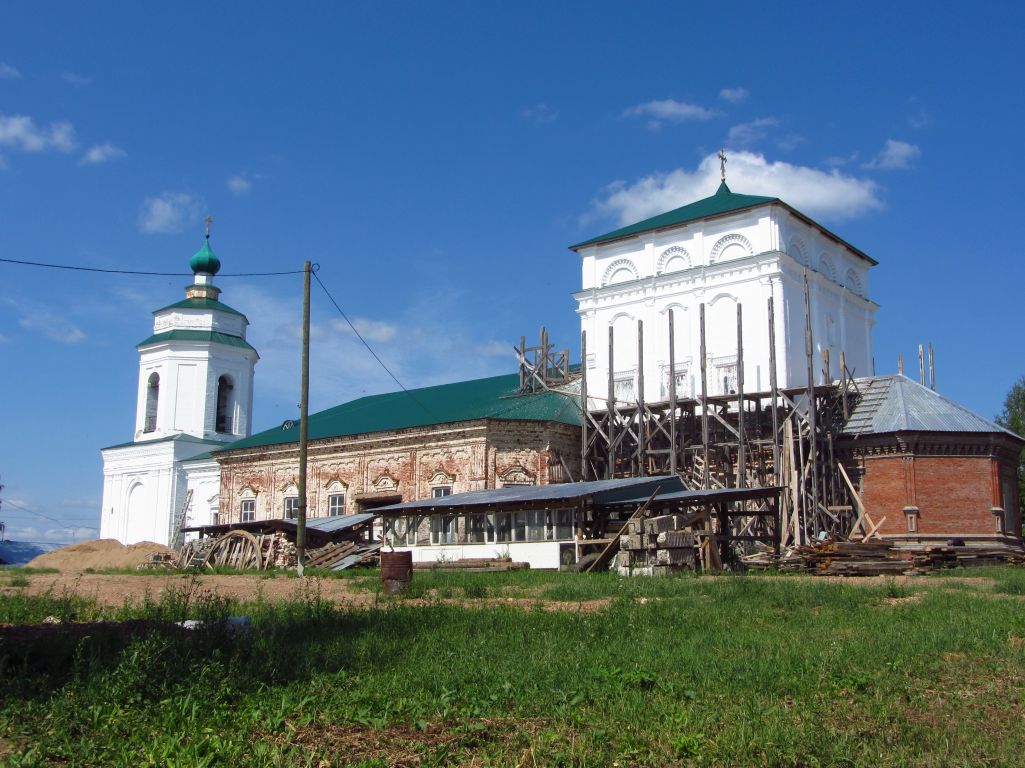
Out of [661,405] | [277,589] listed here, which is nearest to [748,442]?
[661,405]

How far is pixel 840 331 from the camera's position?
34875 mm

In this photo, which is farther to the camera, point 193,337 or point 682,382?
point 193,337

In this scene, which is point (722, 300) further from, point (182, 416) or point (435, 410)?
point (182, 416)

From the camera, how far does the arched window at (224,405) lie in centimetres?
4562

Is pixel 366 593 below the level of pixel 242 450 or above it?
below

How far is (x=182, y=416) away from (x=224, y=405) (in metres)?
2.01

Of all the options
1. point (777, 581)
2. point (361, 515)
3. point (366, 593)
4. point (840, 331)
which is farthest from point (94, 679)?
point (840, 331)

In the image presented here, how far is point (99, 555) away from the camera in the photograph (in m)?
38.3

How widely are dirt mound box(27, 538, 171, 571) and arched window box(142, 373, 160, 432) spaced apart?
594cm

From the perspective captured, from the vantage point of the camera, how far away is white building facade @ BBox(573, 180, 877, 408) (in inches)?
1268

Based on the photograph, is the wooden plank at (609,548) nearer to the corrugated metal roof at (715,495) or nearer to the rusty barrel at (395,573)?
the corrugated metal roof at (715,495)

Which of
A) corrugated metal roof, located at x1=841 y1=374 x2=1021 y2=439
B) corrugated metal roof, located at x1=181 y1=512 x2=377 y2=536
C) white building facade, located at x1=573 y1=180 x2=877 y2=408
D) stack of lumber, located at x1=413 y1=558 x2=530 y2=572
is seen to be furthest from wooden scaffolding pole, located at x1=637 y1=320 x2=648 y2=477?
corrugated metal roof, located at x1=181 y1=512 x2=377 y2=536

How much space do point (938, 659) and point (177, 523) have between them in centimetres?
3802

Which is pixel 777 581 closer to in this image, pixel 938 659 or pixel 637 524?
pixel 637 524
